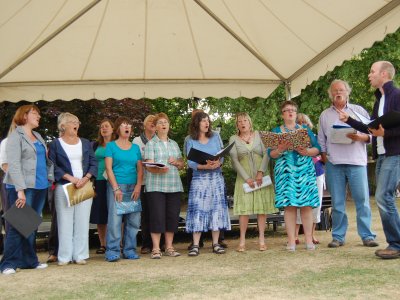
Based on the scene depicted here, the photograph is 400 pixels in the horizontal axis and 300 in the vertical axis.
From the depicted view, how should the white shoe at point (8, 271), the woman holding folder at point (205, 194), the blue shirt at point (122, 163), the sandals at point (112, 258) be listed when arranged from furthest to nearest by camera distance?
the woman holding folder at point (205, 194) < the blue shirt at point (122, 163) < the sandals at point (112, 258) < the white shoe at point (8, 271)

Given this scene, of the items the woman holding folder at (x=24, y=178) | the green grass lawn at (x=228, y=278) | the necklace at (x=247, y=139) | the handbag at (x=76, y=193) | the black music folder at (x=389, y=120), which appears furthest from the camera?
the necklace at (x=247, y=139)

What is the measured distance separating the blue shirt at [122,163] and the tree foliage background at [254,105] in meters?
8.79

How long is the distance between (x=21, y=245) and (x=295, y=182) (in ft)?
10.6

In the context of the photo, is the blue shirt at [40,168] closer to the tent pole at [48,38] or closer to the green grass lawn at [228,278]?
the green grass lawn at [228,278]

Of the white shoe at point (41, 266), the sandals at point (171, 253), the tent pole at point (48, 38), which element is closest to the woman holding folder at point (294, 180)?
the sandals at point (171, 253)

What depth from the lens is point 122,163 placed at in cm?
634

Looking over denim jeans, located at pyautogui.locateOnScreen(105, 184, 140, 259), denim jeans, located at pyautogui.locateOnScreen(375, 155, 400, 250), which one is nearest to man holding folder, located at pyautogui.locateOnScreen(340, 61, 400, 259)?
denim jeans, located at pyautogui.locateOnScreen(375, 155, 400, 250)

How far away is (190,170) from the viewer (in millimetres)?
7035

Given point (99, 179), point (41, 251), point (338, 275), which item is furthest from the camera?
point (41, 251)

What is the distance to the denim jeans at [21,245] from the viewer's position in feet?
18.1

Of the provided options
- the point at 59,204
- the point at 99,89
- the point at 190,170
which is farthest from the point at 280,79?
the point at 59,204

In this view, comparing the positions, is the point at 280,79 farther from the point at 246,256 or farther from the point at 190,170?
the point at 246,256

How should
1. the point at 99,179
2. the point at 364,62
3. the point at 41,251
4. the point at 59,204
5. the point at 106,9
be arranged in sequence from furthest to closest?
the point at 364,62 < the point at 41,251 < the point at 99,179 < the point at 106,9 < the point at 59,204

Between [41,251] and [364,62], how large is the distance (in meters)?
11.3
